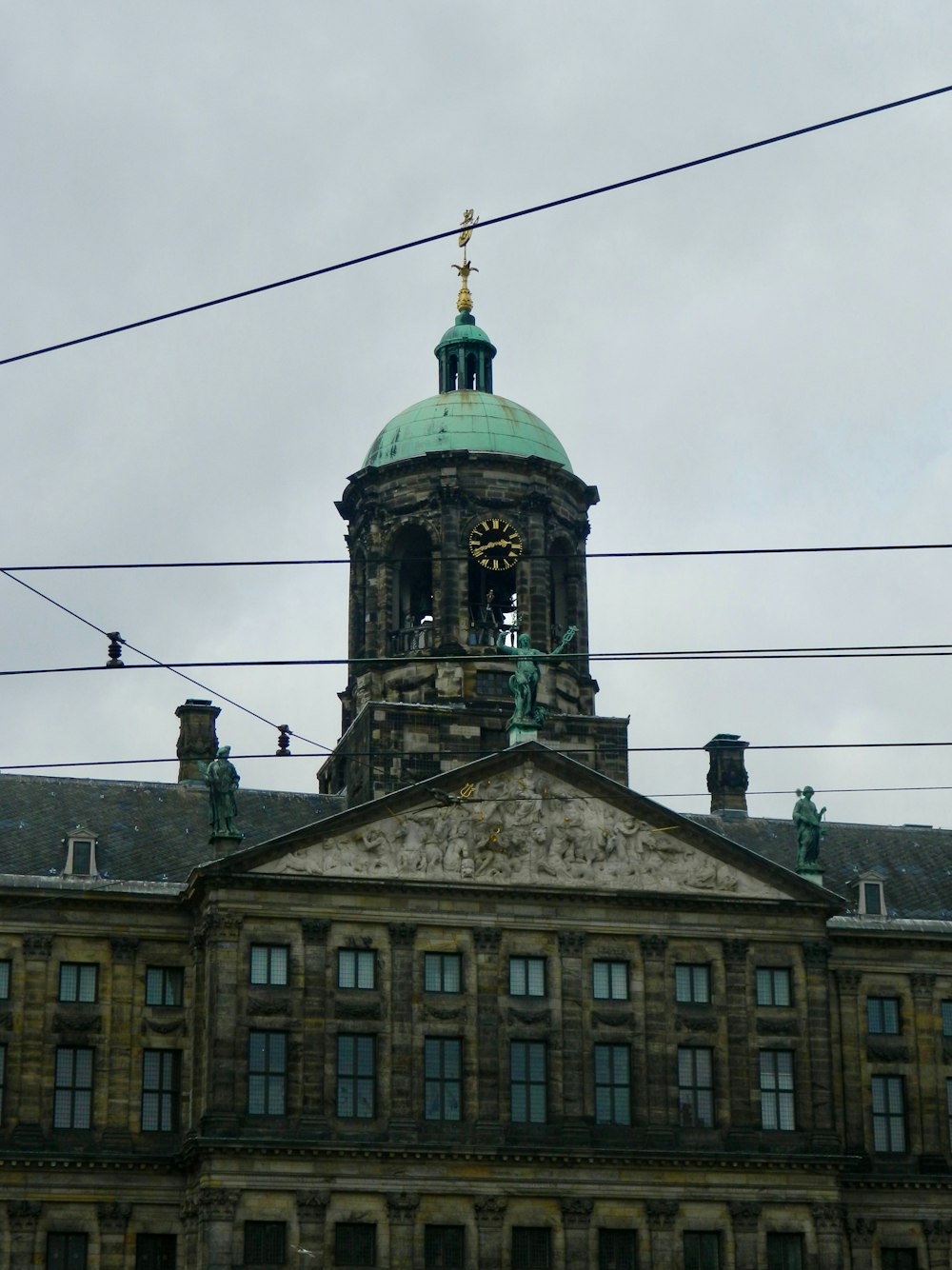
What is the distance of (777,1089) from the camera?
55844 mm

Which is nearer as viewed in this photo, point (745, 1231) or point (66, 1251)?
point (66, 1251)

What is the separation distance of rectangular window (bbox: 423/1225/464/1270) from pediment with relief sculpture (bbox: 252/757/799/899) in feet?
24.3

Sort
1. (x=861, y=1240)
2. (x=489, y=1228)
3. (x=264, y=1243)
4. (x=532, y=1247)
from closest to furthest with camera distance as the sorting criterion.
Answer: (x=264, y=1243), (x=489, y=1228), (x=532, y=1247), (x=861, y=1240)

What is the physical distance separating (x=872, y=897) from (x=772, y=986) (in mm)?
4966

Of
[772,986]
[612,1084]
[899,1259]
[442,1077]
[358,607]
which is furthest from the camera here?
[358,607]

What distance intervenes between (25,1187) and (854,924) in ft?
65.2

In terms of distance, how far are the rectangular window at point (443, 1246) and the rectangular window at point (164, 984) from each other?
762 cm

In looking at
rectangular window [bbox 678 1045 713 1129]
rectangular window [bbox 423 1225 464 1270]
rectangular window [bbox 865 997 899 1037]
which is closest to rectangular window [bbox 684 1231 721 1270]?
rectangular window [bbox 678 1045 713 1129]

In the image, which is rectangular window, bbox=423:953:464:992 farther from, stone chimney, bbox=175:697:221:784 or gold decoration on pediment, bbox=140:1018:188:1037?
stone chimney, bbox=175:697:221:784

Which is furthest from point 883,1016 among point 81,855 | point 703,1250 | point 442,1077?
point 81,855

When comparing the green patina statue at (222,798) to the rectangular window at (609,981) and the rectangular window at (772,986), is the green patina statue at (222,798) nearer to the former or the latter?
the rectangular window at (609,981)

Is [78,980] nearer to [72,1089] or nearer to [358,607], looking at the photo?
[72,1089]

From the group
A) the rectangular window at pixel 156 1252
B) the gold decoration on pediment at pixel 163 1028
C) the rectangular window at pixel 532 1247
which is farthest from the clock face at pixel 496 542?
the rectangular window at pixel 156 1252

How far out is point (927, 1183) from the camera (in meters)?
57.7
